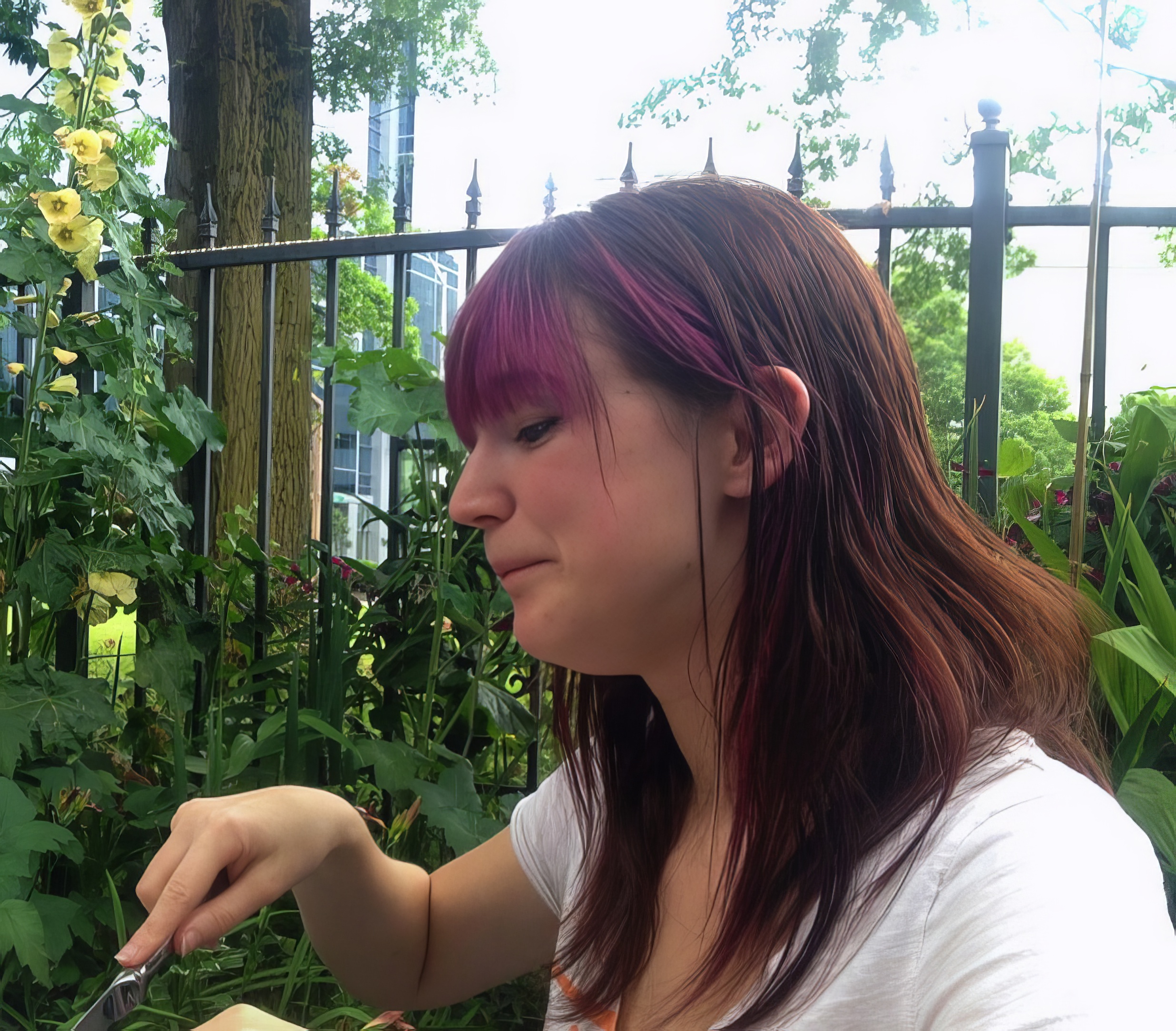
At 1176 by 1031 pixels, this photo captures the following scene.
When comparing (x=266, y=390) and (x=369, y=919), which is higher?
(x=266, y=390)

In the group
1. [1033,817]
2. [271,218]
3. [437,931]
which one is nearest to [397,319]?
[271,218]

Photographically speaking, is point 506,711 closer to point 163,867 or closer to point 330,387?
point 330,387

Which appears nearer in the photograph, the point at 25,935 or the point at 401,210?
the point at 25,935

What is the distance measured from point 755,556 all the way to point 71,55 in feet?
6.63

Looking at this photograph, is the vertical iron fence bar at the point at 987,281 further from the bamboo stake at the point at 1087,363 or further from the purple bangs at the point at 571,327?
the purple bangs at the point at 571,327

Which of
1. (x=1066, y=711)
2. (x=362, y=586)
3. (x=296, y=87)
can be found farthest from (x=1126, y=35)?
(x=1066, y=711)

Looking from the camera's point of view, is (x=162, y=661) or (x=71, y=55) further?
(x=162, y=661)

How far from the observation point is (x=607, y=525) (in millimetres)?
906

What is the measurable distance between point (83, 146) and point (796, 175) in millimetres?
1650

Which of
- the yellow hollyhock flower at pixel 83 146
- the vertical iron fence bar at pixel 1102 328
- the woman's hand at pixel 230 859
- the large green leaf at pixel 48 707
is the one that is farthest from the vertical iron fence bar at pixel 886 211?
the large green leaf at pixel 48 707

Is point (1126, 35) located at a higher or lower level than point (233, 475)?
higher

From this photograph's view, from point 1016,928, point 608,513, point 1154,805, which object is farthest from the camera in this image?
point 1154,805

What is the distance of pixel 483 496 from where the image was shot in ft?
3.12

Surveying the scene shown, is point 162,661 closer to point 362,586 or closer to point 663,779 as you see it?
point 362,586
